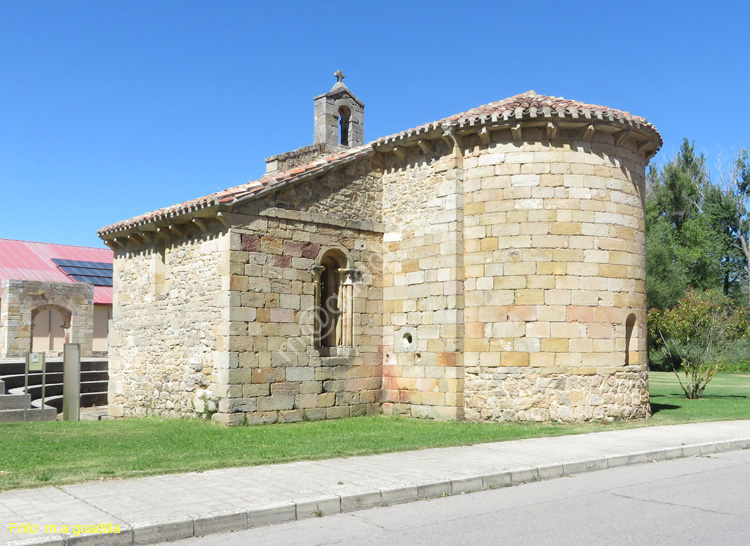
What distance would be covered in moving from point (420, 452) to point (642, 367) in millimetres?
6335

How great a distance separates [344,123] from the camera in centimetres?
2058

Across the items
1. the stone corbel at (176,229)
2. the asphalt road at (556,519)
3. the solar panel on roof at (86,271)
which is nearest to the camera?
the asphalt road at (556,519)

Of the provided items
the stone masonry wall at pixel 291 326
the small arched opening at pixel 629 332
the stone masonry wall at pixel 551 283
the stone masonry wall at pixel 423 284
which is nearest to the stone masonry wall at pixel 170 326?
the stone masonry wall at pixel 291 326

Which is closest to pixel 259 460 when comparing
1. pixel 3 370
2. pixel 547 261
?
pixel 547 261

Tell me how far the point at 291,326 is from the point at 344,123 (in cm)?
866

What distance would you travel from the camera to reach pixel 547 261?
13.2 metres

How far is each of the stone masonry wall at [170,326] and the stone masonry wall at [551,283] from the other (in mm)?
4729

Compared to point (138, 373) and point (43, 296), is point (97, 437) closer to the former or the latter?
point (138, 373)

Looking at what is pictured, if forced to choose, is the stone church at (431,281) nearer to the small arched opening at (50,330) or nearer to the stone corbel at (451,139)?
the stone corbel at (451,139)

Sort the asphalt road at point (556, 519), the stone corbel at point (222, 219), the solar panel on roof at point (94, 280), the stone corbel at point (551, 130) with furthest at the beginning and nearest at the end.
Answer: the solar panel on roof at point (94, 280) < the stone corbel at point (551, 130) < the stone corbel at point (222, 219) < the asphalt road at point (556, 519)

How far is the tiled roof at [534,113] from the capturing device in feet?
42.9

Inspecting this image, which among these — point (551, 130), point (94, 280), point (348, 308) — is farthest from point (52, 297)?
point (551, 130)

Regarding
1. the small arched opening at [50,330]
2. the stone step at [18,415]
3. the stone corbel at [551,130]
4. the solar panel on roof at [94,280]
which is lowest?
the stone step at [18,415]

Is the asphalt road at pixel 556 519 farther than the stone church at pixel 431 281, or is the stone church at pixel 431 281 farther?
the stone church at pixel 431 281
